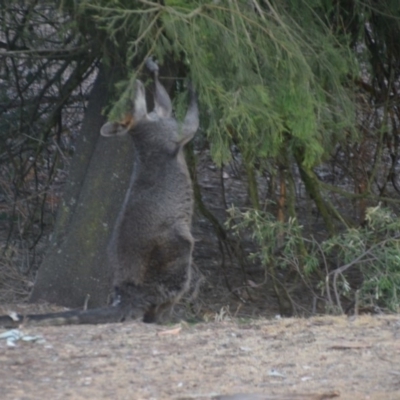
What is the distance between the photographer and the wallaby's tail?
21.6 ft

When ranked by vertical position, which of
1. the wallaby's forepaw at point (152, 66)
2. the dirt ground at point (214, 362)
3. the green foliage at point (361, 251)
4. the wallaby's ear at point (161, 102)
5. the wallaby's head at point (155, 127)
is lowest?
the dirt ground at point (214, 362)

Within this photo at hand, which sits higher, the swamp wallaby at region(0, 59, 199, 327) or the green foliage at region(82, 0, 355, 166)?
the green foliage at region(82, 0, 355, 166)

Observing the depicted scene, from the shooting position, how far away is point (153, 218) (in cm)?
768

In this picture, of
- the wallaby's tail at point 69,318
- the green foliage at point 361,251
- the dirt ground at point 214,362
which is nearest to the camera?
the dirt ground at point 214,362

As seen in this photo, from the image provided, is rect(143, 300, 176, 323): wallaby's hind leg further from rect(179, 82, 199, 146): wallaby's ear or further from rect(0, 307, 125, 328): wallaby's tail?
rect(179, 82, 199, 146): wallaby's ear

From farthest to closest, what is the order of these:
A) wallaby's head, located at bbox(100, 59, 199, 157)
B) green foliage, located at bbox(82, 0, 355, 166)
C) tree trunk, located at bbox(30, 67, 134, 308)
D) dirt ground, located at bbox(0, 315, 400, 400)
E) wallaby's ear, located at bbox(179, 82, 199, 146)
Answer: tree trunk, located at bbox(30, 67, 134, 308), wallaby's head, located at bbox(100, 59, 199, 157), wallaby's ear, located at bbox(179, 82, 199, 146), green foliage, located at bbox(82, 0, 355, 166), dirt ground, located at bbox(0, 315, 400, 400)

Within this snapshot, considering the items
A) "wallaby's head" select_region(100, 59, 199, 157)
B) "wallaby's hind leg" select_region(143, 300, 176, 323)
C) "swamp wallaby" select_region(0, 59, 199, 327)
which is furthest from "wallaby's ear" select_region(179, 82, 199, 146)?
"wallaby's hind leg" select_region(143, 300, 176, 323)

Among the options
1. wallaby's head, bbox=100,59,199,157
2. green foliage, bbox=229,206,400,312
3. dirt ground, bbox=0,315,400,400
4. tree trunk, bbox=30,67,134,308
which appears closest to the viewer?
dirt ground, bbox=0,315,400,400

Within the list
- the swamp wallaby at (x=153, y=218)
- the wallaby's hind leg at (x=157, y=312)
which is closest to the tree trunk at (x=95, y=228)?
the swamp wallaby at (x=153, y=218)

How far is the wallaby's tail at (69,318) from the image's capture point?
6.57m

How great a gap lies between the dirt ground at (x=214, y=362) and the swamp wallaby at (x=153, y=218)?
4.09ft

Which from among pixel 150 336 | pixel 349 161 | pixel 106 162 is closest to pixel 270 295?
pixel 349 161

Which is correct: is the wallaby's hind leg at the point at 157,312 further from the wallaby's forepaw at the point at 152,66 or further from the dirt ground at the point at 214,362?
the wallaby's forepaw at the point at 152,66

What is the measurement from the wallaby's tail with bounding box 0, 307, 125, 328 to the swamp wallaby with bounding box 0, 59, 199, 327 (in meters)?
0.01
